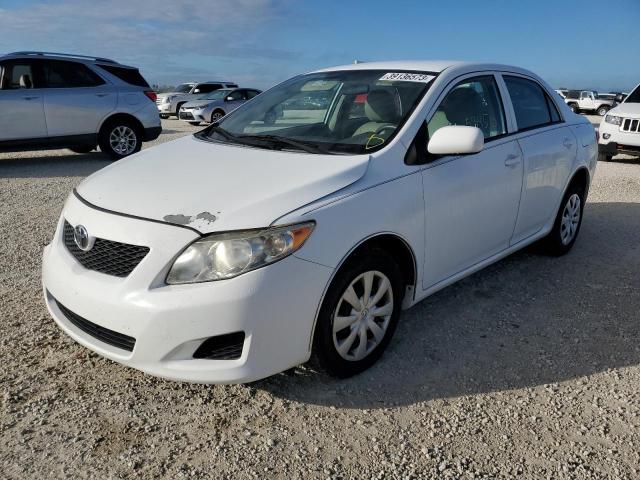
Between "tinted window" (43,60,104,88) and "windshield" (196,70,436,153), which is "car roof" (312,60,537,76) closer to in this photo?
"windshield" (196,70,436,153)

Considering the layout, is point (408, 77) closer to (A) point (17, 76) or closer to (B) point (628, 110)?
(A) point (17, 76)

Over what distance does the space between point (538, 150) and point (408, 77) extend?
1235 mm

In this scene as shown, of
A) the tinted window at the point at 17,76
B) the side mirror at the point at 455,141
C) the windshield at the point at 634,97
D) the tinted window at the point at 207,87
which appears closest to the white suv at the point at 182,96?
the tinted window at the point at 207,87

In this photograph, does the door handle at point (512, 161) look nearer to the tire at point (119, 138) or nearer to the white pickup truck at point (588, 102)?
the tire at point (119, 138)

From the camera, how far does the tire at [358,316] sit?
259 centimetres

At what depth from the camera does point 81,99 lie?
9398 millimetres

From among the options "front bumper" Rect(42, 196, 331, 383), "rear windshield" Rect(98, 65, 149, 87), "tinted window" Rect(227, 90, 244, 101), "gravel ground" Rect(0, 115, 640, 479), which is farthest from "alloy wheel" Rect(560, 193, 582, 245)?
"tinted window" Rect(227, 90, 244, 101)

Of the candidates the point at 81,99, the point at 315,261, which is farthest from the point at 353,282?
the point at 81,99

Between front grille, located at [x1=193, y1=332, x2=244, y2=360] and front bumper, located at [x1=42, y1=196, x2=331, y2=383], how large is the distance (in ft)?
0.08

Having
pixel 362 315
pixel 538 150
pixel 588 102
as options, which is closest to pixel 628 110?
pixel 538 150

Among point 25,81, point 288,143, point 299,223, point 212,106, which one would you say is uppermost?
point 288,143

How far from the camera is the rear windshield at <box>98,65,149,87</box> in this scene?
988 centimetres

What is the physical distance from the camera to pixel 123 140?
33.0ft

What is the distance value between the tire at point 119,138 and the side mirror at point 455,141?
8106 mm
